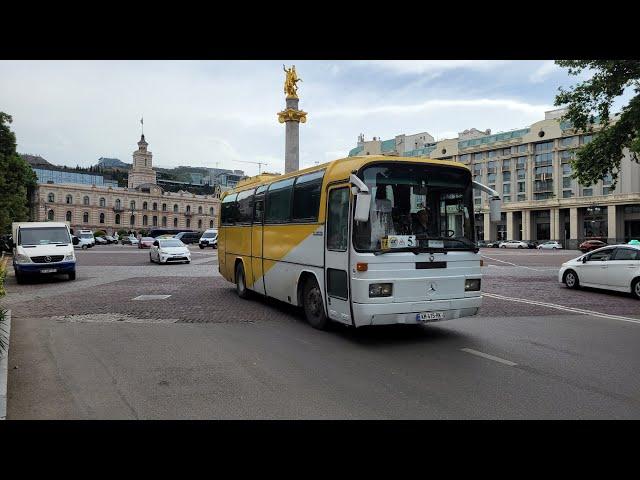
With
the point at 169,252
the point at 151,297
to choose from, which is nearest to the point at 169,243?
the point at 169,252

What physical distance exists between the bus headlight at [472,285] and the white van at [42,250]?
15.2 metres

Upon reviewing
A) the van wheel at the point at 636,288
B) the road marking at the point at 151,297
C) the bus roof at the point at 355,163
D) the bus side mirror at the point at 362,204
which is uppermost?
the bus roof at the point at 355,163

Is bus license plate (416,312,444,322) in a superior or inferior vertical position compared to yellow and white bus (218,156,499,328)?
inferior

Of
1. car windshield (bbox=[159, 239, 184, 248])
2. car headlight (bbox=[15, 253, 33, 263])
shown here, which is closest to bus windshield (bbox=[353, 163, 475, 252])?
car headlight (bbox=[15, 253, 33, 263])

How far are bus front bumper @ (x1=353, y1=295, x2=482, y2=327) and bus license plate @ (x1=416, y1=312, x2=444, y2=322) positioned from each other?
35 millimetres

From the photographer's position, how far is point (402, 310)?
809 cm

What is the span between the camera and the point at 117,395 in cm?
569

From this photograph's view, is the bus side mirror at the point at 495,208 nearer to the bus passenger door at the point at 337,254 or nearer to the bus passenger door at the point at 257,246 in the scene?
the bus passenger door at the point at 337,254

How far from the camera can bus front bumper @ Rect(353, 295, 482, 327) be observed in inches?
311

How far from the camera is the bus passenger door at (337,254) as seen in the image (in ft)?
27.3

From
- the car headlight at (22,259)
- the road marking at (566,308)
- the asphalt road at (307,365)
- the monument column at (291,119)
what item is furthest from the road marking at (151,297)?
the monument column at (291,119)

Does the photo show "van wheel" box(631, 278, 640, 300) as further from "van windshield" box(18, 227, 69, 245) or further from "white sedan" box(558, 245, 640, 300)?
"van windshield" box(18, 227, 69, 245)
